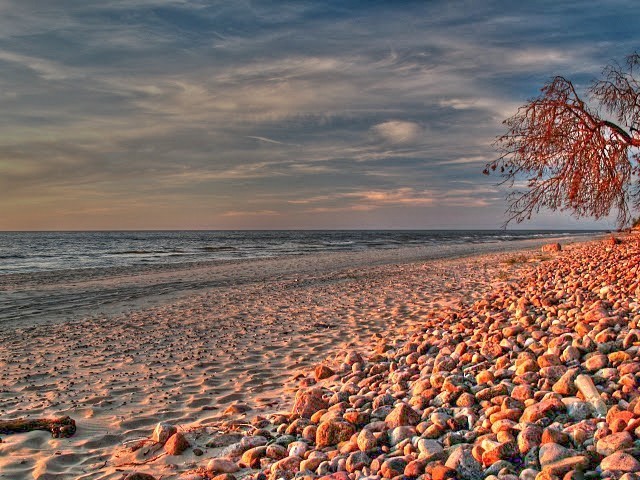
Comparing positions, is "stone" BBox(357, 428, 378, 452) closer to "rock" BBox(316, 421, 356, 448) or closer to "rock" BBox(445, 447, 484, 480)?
"rock" BBox(316, 421, 356, 448)

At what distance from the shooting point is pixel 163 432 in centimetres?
426

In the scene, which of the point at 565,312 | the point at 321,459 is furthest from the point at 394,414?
the point at 565,312

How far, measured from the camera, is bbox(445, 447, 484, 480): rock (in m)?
2.87

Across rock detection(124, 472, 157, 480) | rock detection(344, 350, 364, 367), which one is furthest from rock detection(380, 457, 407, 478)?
rock detection(344, 350, 364, 367)

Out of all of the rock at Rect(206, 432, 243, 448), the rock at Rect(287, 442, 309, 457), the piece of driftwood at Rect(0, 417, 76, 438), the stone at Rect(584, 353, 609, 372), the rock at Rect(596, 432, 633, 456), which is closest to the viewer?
the rock at Rect(596, 432, 633, 456)

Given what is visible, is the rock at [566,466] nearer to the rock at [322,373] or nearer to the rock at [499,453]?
the rock at [499,453]

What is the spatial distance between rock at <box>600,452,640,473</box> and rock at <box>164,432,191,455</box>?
3216 millimetres

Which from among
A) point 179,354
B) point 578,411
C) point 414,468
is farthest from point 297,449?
point 179,354

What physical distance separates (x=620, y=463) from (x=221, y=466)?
273 centimetres

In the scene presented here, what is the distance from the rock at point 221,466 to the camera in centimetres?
362

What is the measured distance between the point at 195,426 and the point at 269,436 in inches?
33.5

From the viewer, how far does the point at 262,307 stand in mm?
11562

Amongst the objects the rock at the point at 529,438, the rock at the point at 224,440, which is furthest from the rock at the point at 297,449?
the rock at the point at 529,438

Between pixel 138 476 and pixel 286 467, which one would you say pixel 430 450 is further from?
pixel 138 476
